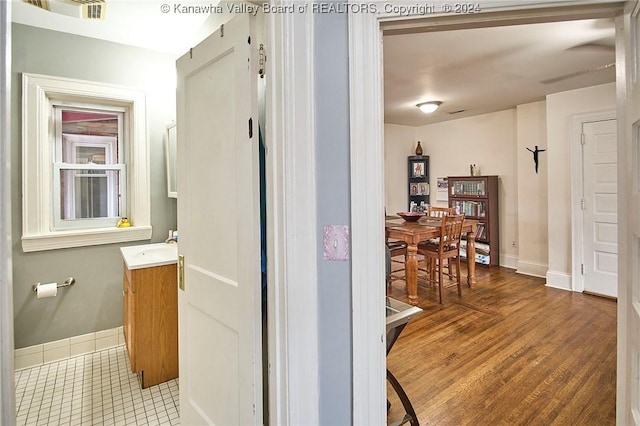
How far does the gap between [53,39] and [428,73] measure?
3.17 m

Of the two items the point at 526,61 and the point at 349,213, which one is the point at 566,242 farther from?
the point at 349,213

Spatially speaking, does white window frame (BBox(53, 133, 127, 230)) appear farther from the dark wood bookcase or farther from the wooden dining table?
the dark wood bookcase

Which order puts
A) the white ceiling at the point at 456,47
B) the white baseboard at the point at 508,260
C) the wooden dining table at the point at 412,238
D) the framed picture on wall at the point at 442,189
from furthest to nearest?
the framed picture on wall at the point at 442,189 < the white baseboard at the point at 508,260 < the wooden dining table at the point at 412,238 < the white ceiling at the point at 456,47

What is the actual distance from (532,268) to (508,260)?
433 mm

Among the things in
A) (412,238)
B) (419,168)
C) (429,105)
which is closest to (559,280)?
(412,238)

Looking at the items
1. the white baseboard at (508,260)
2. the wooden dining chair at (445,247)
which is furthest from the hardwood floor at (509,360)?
the white baseboard at (508,260)

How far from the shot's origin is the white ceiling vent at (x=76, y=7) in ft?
6.24

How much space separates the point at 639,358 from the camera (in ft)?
3.12

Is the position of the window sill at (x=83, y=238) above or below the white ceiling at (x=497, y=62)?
below

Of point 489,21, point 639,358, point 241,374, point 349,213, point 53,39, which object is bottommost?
point 241,374

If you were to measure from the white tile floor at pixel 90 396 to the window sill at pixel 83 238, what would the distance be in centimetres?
90

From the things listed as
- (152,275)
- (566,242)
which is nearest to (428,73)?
(566,242)

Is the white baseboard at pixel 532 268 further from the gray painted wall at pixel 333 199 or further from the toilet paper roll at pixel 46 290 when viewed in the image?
the toilet paper roll at pixel 46 290

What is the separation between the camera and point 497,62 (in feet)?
9.48
